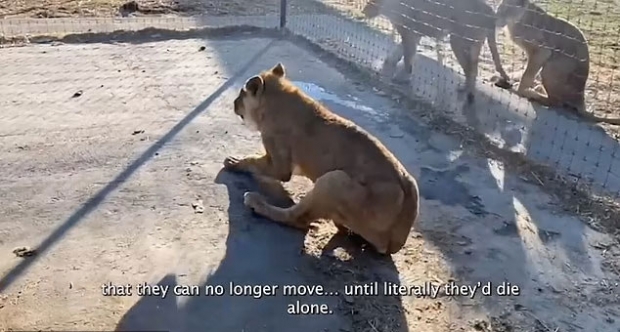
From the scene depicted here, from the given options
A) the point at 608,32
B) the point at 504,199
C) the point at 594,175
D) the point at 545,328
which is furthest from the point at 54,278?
the point at 608,32

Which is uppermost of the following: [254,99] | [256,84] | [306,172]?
[256,84]

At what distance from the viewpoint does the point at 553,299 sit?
4250 millimetres

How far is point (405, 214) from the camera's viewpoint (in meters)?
4.25

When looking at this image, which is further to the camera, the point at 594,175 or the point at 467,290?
the point at 594,175

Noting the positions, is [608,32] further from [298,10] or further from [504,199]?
[504,199]

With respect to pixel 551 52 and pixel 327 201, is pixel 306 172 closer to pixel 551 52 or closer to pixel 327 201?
pixel 327 201

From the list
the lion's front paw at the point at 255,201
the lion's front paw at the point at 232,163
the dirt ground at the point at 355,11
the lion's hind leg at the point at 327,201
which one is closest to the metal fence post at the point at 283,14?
the dirt ground at the point at 355,11

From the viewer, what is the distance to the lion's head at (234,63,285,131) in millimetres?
5066

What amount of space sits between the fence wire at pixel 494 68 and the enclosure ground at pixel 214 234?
82 cm

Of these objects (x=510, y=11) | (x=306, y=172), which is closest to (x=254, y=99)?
(x=306, y=172)

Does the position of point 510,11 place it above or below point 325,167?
above

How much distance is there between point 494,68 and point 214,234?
17.5 feet

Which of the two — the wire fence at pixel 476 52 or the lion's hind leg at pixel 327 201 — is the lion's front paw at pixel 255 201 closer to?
the lion's hind leg at pixel 327 201

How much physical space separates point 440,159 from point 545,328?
88.7 inches
